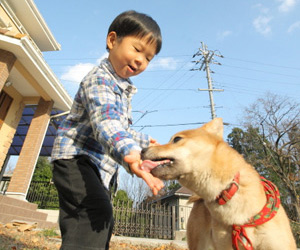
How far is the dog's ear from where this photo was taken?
2.59 metres

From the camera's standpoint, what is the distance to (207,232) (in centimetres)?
295

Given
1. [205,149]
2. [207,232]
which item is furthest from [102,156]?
[207,232]

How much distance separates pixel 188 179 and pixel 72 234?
3.40 ft

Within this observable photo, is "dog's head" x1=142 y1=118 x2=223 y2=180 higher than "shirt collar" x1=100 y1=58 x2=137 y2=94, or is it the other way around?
"shirt collar" x1=100 y1=58 x2=137 y2=94

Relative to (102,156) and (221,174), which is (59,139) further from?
(221,174)

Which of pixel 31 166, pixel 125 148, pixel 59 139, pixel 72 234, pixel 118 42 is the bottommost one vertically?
pixel 72 234

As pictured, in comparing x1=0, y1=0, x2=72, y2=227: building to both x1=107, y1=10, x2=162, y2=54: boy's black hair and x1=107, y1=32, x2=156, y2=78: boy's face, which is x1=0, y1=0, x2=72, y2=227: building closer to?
x1=107, y1=10, x2=162, y2=54: boy's black hair

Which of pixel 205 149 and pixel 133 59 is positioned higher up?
pixel 133 59

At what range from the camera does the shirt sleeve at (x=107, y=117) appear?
1296 millimetres

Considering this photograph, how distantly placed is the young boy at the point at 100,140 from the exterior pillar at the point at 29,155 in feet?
23.4

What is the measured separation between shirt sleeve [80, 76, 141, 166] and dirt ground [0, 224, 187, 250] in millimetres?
3122

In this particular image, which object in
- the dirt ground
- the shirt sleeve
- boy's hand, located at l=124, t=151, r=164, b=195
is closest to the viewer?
boy's hand, located at l=124, t=151, r=164, b=195

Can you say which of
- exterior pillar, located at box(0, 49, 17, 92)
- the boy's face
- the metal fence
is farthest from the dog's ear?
the metal fence

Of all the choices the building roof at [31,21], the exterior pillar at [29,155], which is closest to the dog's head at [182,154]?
the exterior pillar at [29,155]
